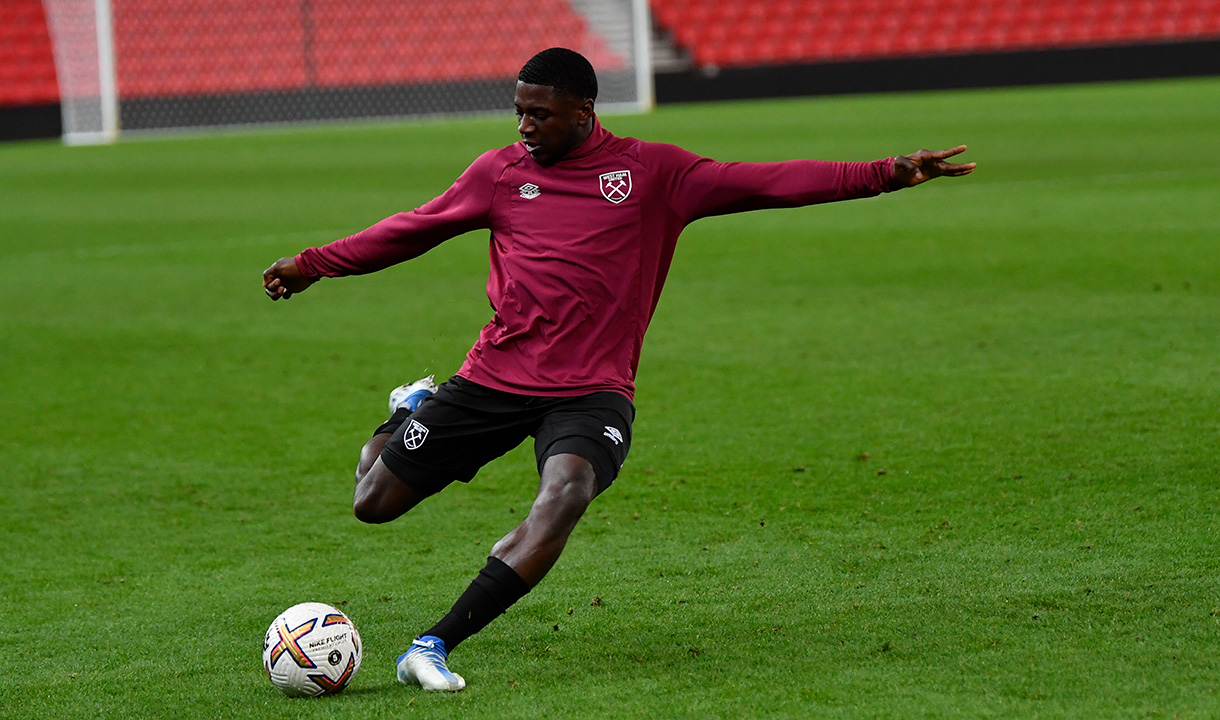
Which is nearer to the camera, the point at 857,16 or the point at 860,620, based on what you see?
the point at 860,620

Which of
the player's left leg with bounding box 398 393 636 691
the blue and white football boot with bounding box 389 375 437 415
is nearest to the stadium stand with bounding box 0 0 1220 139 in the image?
the blue and white football boot with bounding box 389 375 437 415

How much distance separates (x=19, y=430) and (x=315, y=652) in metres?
4.23

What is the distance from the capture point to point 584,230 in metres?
4.43

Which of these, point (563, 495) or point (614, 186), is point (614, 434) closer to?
point (563, 495)

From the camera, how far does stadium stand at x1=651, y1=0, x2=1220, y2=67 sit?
103 ft

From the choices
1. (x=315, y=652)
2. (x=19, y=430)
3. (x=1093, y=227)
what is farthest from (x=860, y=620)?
(x=1093, y=227)

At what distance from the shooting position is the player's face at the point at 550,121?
171 inches

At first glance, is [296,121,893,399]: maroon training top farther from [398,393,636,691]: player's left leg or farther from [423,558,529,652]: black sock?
[423,558,529,652]: black sock

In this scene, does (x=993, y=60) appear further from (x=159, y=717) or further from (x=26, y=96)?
(x=159, y=717)

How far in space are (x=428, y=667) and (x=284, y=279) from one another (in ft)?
4.11

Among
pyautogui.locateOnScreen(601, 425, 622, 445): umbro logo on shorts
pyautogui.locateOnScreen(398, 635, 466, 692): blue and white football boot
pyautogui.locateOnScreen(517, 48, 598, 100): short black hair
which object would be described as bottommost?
pyautogui.locateOnScreen(398, 635, 466, 692): blue and white football boot

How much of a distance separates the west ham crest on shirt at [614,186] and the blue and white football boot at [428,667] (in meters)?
1.30

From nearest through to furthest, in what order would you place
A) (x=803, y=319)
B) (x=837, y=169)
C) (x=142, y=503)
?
(x=837, y=169)
(x=142, y=503)
(x=803, y=319)

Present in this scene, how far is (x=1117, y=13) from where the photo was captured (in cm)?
3177
